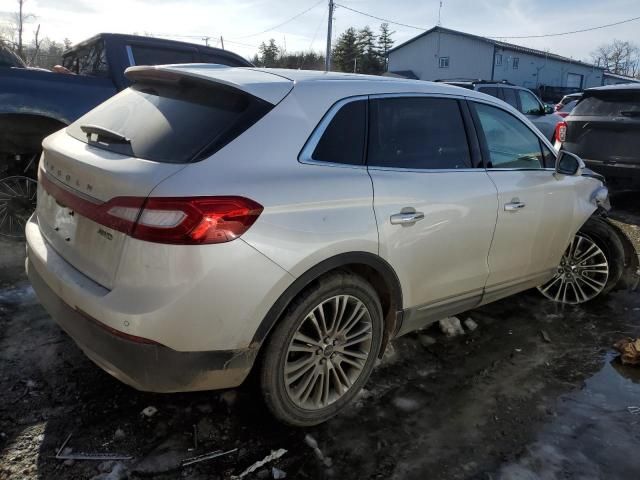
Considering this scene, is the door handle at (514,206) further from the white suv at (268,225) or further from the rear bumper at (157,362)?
the rear bumper at (157,362)

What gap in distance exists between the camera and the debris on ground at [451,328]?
394 cm

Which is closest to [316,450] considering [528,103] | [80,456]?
[80,456]

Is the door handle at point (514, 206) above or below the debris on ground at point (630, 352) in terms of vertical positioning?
above

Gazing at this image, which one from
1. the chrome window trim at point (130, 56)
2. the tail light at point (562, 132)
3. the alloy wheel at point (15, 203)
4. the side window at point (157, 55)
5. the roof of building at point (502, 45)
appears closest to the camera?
the alloy wheel at point (15, 203)

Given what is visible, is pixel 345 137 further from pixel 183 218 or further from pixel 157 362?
pixel 157 362

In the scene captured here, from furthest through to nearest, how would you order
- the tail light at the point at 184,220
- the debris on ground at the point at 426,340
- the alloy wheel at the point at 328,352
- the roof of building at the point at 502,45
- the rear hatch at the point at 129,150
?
the roof of building at the point at 502,45 → the debris on ground at the point at 426,340 → the alloy wheel at the point at 328,352 → the rear hatch at the point at 129,150 → the tail light at the point at 184,220

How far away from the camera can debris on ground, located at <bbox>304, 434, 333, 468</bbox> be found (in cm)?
253

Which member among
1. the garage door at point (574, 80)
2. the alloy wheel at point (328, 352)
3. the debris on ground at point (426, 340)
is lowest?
the debris on ground at point (426, 340)

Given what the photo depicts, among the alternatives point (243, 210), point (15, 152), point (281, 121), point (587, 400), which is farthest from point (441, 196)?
point (15, 152)

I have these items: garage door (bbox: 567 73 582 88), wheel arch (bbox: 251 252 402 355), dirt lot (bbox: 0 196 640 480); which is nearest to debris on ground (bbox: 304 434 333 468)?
dirt lot (bbox: 0 196 640 480)

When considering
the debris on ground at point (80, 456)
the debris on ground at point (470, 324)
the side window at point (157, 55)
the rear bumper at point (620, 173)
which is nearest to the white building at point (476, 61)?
the rear bumper at point (620, 173)

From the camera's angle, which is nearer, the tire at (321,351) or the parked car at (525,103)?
the tire at (321,351)

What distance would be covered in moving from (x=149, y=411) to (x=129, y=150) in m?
1.36

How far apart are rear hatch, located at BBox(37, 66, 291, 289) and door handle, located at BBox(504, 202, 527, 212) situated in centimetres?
170
